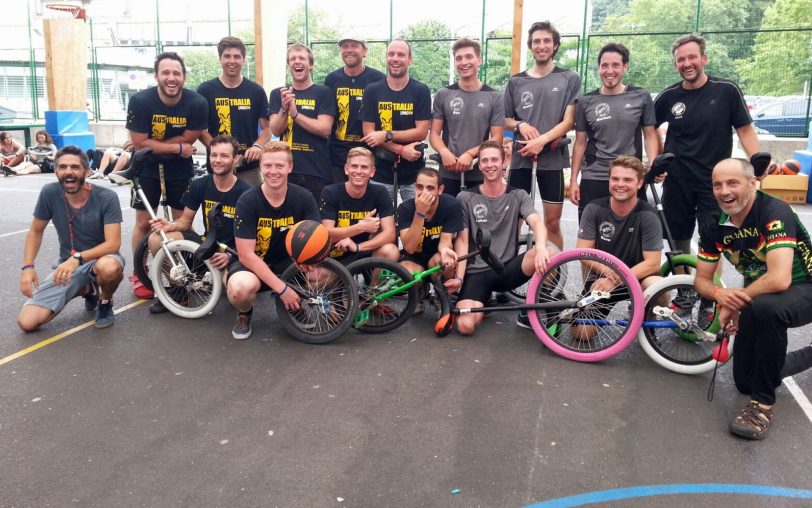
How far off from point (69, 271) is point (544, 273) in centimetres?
307

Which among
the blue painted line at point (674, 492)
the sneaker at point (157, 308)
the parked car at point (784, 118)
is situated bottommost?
the blue painted line at point (674, 492)

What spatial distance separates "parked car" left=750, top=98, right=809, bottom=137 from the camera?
14750 mm

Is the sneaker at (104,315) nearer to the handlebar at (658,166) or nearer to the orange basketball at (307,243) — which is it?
the orange basketball at (307,243)

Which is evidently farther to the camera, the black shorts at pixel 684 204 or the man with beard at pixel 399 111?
the man with beard at pixel 399 111

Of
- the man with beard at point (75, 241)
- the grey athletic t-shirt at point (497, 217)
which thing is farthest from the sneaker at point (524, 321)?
the man with beard at point (75, 241)

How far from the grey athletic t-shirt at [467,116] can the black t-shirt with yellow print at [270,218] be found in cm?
131

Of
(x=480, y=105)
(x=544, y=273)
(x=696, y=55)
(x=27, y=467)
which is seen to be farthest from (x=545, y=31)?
(x=27, y=467)

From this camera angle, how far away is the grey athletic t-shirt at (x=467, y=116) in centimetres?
511

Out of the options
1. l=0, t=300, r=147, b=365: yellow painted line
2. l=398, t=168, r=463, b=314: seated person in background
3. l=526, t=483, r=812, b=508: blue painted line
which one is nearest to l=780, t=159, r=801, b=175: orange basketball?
l=398, t=168, r=463, b=314: seated person in background

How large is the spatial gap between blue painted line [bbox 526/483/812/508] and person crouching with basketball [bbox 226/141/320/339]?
2203 mm

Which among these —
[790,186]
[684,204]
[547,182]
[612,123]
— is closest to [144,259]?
[547,182]

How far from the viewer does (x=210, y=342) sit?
424cm

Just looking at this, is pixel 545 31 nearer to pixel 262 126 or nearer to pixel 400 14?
pixel 262 126

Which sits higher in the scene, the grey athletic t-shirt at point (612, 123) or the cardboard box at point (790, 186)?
the grey athletic t-shirt at point (612, 123)
